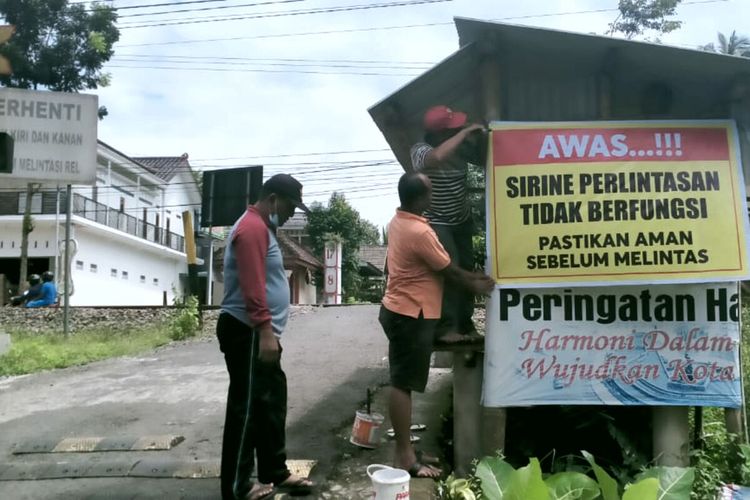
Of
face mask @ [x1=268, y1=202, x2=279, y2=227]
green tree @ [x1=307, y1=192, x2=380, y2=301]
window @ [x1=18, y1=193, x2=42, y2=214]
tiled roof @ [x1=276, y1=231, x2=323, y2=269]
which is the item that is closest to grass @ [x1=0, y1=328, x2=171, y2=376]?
face mask @ [x1=268, y1=202, x2=279, y2=227]

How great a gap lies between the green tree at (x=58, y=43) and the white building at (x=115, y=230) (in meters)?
4.13

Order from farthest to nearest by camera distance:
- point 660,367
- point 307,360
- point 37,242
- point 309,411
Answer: point 37,242 < point 307,360 < point 309,411 < point 660,367

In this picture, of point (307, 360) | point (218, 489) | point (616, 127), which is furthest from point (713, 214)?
point (307, 360)

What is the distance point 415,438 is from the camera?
4.79m

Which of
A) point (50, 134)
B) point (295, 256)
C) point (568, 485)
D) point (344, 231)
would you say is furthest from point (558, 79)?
point (344, 231)

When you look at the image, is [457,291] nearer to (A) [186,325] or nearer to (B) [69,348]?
(B) [69,348]

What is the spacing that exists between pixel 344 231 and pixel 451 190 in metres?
29.9

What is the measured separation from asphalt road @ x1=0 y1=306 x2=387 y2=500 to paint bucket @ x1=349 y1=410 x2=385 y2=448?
0.23 metres

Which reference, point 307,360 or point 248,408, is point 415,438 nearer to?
point 248,408

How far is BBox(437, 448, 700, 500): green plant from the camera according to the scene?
315 cm

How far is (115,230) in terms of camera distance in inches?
1102

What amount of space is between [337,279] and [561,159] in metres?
23.4

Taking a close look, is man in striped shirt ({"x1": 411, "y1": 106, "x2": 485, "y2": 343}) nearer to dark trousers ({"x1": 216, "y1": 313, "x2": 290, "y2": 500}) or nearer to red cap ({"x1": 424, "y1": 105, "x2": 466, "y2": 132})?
red cap ({"x1": 424, "y1": 105, "x2": 466, "y2": 132})

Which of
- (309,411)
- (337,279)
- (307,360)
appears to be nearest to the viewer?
(309,411)
